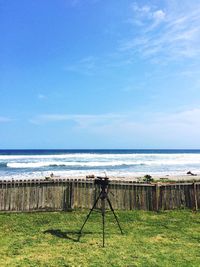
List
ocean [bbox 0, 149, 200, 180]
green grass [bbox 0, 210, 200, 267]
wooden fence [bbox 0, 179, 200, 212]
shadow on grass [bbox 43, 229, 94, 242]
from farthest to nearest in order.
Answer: ocean [bbox 0, 149, 200, 180] < wooden fence [bbox 0, 179, 200, 212] < shadow on grass [bbox 43, 229, 94, 242] < green grass [bbox 0, 210, 200, 267]

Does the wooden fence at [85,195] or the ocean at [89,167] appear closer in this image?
the wooden fence at [85,195]

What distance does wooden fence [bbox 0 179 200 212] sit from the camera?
13.9 meters

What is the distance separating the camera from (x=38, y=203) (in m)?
14.0

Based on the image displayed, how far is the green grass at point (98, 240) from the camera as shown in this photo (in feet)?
26.3

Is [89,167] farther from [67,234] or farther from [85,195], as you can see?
[67,234]

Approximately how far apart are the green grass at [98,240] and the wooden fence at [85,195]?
2.19 feet

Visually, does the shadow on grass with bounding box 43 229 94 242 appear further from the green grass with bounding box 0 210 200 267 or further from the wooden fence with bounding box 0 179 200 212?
the wooden fence with bounding box 0 179 200 212

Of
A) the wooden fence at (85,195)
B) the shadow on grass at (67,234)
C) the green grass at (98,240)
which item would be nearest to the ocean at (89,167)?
the wooden fence at (85,195)

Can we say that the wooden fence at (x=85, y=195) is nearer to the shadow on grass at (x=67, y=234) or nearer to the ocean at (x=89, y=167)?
the shadow on grass at (x=67, y=234)

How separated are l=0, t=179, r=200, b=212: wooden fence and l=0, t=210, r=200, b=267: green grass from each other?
26.2 inches

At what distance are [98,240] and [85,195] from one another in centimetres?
472

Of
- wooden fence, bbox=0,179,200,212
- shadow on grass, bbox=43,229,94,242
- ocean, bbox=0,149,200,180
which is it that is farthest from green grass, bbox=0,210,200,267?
ocean, bbox=0,149,200,180

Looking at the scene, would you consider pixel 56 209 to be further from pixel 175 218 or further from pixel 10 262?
pixel 10 262

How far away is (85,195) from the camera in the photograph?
14.3 meters
